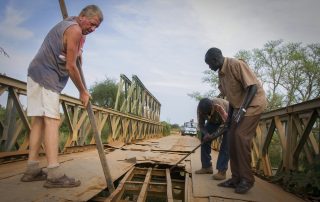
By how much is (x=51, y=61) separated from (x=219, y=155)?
2.58m

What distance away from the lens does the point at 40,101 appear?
3.02m

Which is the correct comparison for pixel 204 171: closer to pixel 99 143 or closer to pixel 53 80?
pixel 99 143

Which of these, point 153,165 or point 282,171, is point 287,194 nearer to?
point 282,171

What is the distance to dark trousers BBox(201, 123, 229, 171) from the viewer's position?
4.20 metres

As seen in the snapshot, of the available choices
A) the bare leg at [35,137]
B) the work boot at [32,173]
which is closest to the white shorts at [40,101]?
the bare leg at [35,137]

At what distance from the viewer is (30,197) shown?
2.48 m

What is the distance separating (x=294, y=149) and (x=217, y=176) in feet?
3.53

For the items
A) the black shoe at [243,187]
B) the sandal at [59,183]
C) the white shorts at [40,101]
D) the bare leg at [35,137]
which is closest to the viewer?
the sandal at [59,183]

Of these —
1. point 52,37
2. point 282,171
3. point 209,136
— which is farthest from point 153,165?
point 52,37

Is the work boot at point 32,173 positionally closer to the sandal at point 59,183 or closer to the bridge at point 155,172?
the bridge at point 155,172

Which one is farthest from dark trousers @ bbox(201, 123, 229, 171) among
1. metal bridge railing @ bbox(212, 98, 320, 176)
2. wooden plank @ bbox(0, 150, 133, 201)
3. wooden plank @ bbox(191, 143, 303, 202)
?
wooden plank @ bbox(0, 150, 133, 201)

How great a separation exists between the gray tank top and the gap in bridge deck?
124 cm

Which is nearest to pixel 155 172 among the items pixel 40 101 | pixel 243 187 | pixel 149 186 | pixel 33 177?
pixel 149 186

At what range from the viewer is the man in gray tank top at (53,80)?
2910 mm
